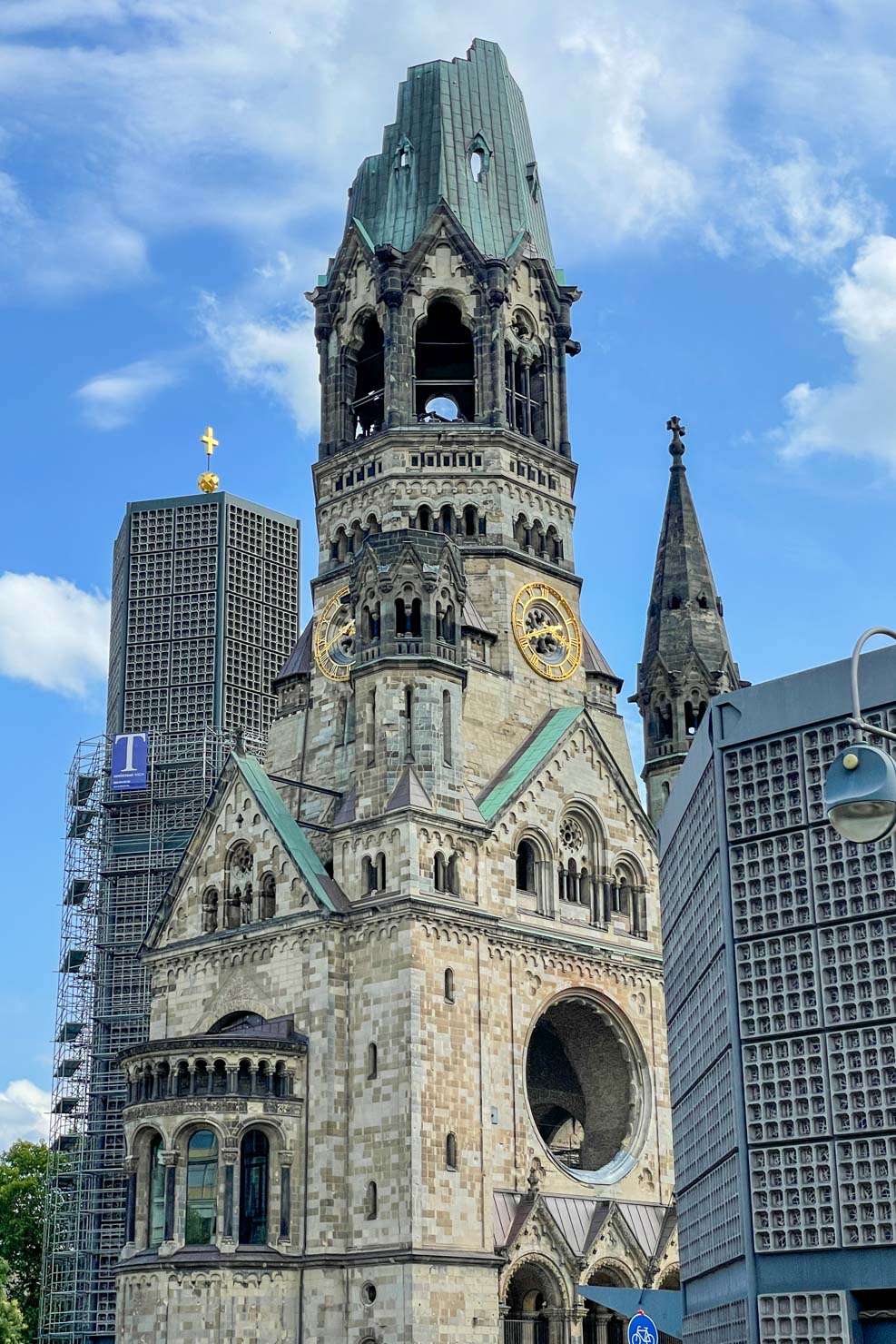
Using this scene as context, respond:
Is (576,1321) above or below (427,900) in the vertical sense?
below

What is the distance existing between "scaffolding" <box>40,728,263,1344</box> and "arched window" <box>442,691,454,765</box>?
22195 millimetres

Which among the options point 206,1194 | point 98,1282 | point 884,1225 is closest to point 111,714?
point 98,1282

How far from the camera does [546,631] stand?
2456 inches

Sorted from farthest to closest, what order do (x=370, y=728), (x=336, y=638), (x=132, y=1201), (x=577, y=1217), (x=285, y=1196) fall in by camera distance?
1. (x=336, y=638)
2. (x=370, y=728)
3. (x=577, y=1217)
4. (x=132, y=1201)
5. (x=285, y=1196)

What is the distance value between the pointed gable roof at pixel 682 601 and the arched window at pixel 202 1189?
1000 inches

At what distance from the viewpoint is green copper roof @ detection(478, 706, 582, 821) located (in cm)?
5581

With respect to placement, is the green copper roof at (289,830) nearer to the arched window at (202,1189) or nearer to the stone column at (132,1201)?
the arched window at (202,1189)

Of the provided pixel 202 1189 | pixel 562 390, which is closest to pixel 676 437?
pixel 562 390

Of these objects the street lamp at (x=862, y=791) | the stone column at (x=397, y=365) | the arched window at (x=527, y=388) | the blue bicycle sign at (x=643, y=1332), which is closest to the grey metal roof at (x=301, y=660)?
the stone column at (x=397, y=365)

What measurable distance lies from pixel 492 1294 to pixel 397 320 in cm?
3306

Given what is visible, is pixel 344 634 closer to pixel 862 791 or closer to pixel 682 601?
pixel 682 601

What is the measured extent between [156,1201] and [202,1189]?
171cm

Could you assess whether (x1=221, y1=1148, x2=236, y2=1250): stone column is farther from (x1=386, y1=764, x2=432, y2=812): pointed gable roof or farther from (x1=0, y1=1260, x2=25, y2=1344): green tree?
(x1=0, y1=1260, x2=25, y2=1344): green tree

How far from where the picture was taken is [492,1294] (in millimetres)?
48688
